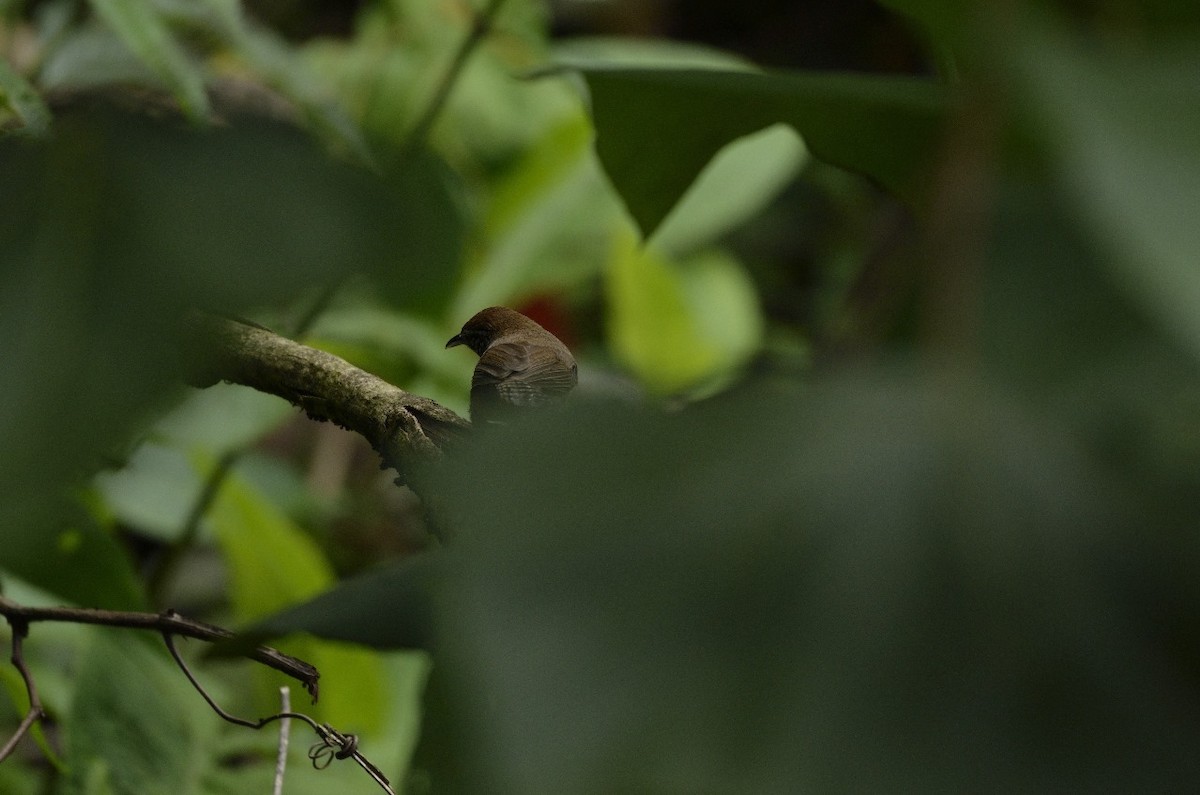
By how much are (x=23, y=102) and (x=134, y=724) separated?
0.49 metres

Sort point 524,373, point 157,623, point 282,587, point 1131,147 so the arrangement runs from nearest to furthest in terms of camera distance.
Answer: point 1131,147 → point 157,623 → point 524,373 → point 282,587

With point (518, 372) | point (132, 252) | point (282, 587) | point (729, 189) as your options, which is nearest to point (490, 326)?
point (518, 372)

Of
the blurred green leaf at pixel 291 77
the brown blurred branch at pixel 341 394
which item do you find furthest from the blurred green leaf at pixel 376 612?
the blurred green leaf at pixel 291 77

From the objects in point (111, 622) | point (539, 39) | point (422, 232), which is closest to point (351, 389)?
point (111, 622)

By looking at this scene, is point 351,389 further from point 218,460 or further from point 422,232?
point 218,460

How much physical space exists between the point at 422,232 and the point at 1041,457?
0.68 feet

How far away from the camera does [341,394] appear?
1.98 feet

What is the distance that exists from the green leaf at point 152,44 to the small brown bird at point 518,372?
0.67 feet

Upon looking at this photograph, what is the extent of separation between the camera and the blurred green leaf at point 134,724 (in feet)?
2.63

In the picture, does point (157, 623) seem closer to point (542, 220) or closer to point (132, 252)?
point (132, 252)

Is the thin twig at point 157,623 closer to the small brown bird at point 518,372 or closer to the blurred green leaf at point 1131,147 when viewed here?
the small brown bird at point 518,372

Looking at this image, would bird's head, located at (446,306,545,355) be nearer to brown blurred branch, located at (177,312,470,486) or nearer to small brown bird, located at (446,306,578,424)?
small brown bird, located at (446,306,578,424)

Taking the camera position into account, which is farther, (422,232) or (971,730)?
(422,232)

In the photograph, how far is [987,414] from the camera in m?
0.22
